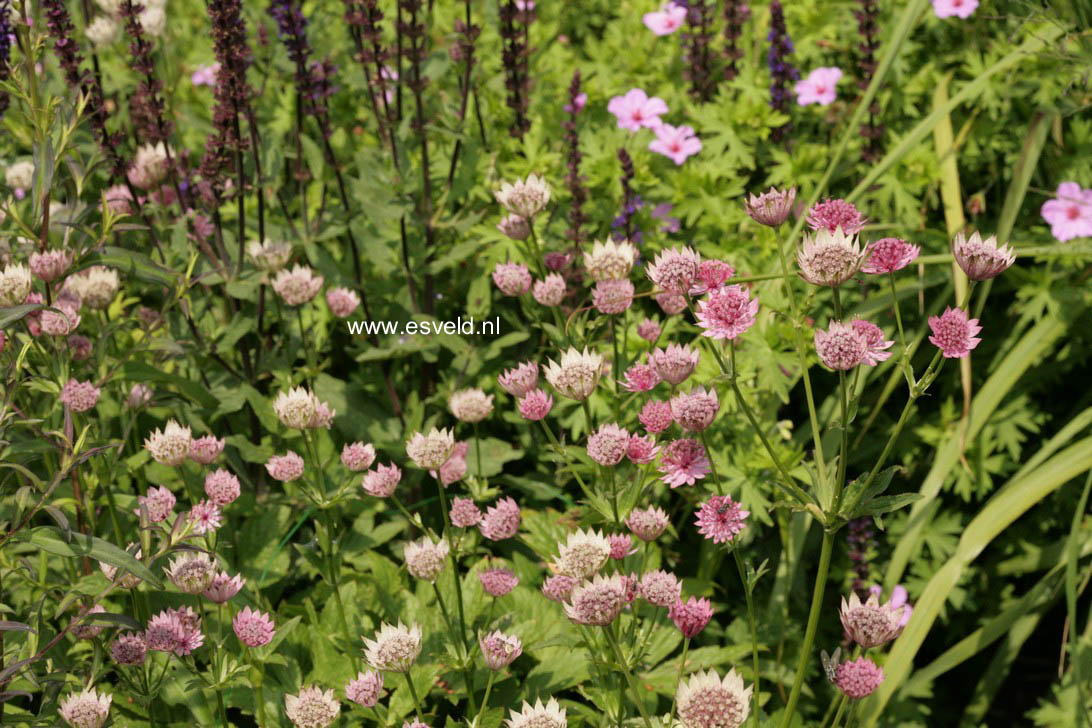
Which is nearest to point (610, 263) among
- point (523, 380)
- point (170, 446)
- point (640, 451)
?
point (523, 380)

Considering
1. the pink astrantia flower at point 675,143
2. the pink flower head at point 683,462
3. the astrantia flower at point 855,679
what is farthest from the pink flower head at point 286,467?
the pink astrantia flower at point 675,143

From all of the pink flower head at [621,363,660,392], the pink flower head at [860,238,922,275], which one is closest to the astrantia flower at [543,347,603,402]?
the pink flower head at [621,363,660,392]

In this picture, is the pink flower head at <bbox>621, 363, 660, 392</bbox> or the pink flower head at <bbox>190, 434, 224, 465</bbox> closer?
the pink flower head at <bbox>621, 363, 660, 392</bbox>

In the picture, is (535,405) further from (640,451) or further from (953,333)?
(953,333)

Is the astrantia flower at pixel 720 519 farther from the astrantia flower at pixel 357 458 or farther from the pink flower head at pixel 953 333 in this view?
the astrantia flower at pixel 357 458

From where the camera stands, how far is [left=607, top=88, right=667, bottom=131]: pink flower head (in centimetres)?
311

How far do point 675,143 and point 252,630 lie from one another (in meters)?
1.93

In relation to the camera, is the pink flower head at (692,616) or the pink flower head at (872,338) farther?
the pink flower head at (692,616)

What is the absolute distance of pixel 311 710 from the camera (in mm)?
1769

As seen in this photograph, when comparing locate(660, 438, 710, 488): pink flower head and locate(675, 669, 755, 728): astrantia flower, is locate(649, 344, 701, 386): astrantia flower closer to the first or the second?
locate(660, 438, 710, 488): pink flower head

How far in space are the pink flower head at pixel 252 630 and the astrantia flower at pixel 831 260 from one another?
1.12 m

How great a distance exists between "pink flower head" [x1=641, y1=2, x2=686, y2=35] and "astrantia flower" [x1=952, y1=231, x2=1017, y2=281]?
2.26 m

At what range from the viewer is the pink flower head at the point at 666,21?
3543 mm

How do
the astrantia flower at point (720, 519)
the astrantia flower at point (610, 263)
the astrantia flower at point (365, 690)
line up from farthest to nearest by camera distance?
the astrantia flower at point (610, 263), the astrantia flower at point (365, 690), the astrantia flower at point (720, 519)
